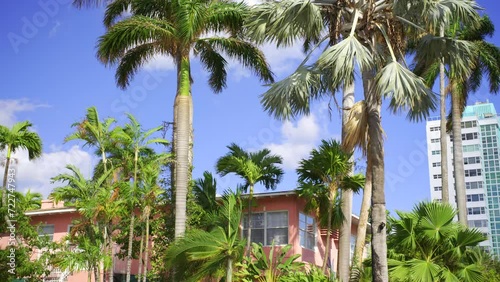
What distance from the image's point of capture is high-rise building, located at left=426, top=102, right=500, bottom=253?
119562mm

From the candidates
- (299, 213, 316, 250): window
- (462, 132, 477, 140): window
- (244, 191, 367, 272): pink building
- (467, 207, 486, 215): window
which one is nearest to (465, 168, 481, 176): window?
(462, 132, 477, 140): window

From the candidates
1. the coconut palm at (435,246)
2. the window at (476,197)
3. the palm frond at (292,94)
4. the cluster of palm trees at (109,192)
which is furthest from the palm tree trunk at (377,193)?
the window at (476,197)

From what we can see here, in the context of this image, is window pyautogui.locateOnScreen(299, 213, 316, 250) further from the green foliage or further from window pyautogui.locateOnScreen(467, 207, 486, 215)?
window pyautogui.locateOnScreen(467, 207, 486, 215)

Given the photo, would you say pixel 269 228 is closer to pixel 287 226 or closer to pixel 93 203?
pixel 287 226

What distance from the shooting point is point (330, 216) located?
19.5m

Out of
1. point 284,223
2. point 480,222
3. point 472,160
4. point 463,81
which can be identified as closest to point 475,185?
point 472,160

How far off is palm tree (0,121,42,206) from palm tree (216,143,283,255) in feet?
27.4

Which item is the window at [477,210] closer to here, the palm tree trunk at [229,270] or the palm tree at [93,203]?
the palm tree at [93,203]

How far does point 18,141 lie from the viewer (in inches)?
955

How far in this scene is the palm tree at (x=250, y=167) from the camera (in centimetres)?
2105

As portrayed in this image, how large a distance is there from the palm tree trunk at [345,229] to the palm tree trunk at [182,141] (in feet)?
16.2

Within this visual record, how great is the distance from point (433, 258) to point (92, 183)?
1184cm

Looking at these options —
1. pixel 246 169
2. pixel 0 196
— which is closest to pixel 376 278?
pixel 246 169

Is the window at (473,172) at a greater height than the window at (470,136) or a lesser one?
lesser
